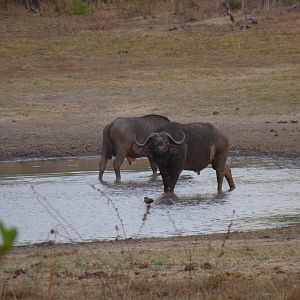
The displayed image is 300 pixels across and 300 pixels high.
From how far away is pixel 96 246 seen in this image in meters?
9.86

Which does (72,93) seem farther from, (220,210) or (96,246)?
(96,246)

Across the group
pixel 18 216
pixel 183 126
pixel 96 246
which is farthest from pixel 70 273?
pixel 183 126

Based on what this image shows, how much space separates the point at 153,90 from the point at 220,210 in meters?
10.3

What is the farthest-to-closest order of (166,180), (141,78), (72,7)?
(72,7), (141,78), (166,180)

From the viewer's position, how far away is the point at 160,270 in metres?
7.84

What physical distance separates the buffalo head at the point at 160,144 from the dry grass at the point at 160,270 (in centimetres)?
382

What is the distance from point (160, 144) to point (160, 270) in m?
6.14

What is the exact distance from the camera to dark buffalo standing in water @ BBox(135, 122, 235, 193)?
45.9ft

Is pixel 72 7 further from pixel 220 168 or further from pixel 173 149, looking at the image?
pixel 173 149

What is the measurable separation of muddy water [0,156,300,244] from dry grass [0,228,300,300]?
503 mm

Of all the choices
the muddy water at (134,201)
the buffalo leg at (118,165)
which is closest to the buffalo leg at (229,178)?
the muddy water at (134,201)

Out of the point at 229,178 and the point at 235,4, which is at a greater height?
the point at 229,178

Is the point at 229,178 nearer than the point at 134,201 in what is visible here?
No

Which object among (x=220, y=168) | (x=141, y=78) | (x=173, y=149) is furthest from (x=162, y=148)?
(x=141, y=78)
